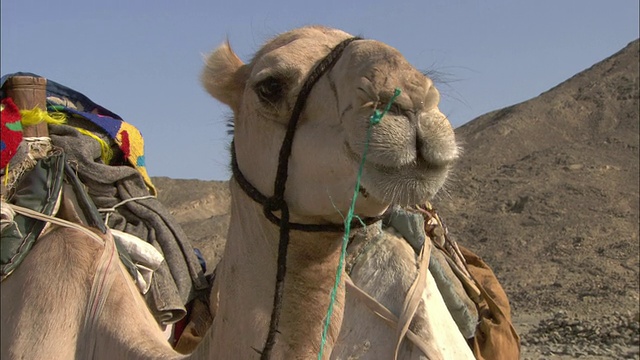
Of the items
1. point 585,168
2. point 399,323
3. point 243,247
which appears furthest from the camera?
point 585,168

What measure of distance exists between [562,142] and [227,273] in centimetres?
3002

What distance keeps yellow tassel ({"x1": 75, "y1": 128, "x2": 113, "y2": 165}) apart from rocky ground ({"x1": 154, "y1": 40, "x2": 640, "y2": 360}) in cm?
752

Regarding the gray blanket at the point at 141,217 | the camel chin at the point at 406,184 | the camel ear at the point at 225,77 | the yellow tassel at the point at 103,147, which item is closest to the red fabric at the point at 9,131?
the gray blanket at the point at 141,217

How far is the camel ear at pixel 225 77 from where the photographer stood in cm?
313

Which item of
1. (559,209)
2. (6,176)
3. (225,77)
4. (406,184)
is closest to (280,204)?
(406,184)

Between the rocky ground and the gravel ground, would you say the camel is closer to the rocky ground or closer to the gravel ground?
the rocky ground

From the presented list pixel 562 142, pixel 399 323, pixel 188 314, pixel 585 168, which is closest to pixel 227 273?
pixel 399 323

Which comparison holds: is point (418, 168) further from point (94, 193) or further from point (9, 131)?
point (94, 193)

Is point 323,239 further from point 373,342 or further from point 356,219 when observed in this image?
point 373,342

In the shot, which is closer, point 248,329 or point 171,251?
point 248,329

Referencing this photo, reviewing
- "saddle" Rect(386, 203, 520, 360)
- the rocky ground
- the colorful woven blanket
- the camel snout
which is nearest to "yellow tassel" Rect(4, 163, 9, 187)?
the colorful woven blanket

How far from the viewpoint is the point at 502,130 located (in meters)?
33.6

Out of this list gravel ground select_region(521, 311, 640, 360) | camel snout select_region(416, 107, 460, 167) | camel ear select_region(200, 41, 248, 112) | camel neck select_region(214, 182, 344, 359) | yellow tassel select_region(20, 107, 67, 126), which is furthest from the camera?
gravel ground select_region(521, 311, 640, 360)

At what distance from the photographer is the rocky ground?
1533cm
